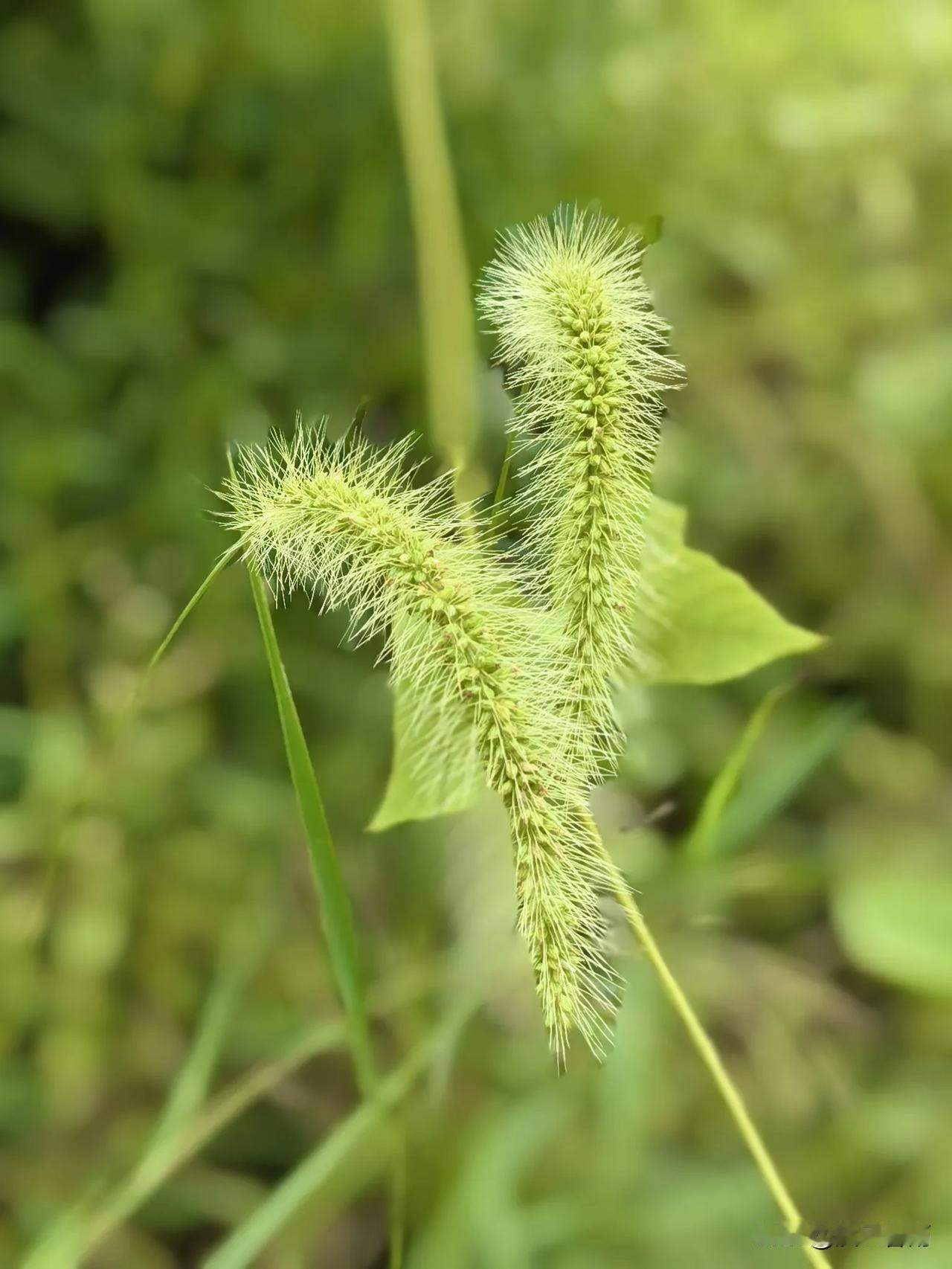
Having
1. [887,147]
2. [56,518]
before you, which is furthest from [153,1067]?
[887,147]

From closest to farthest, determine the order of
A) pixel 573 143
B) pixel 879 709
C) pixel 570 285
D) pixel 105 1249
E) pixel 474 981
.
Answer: pixel 570 285 < pixel 474 981 < pixel 105 1249 < pixel 573 143 < pixel 879 709

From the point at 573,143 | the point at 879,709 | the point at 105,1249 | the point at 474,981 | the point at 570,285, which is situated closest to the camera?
the point at 570,285

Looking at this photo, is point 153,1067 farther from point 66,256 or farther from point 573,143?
point 573,143

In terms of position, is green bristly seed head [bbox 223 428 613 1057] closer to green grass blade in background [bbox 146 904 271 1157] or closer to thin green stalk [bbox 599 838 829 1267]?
thin green stalk [bbox 599 838 829 1267]

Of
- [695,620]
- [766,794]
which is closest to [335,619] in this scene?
[766,794]

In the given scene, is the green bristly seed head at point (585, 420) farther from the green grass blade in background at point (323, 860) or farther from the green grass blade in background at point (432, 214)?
the green grass blade in background at point (432, 214)

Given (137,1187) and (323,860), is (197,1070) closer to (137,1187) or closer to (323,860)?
(137,1187)

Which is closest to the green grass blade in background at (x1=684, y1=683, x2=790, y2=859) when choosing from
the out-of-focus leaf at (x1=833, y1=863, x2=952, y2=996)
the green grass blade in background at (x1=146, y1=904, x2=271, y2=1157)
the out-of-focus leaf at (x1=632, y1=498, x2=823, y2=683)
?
the out-of-focus leaf at (x1=632, y1=498, x2=823, y2=683)
